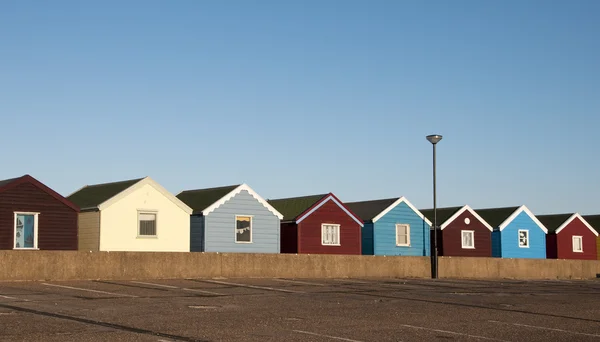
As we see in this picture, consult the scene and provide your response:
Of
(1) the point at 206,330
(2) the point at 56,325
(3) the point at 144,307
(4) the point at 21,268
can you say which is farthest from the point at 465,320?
(4) the point at 21,268

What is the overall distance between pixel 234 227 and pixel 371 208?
1206 centimetres

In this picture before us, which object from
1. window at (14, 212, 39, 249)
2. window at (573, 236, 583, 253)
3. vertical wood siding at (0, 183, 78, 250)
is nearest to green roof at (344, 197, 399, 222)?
window at (573, 236, 583, 253)

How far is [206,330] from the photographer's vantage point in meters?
13.0

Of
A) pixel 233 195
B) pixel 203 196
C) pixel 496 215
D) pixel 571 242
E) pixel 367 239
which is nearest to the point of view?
pixel 233 195

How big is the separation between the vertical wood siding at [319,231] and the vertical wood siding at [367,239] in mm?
1431

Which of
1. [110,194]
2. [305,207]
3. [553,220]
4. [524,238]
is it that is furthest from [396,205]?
[110,194]

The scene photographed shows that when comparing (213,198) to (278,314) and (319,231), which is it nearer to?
(319,231)

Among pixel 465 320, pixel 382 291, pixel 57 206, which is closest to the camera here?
pixel 465 320

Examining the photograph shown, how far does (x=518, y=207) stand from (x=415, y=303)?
40250mm

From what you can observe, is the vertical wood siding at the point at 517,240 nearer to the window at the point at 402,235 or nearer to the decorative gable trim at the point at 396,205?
the decorative gable trim at the point at 396,205

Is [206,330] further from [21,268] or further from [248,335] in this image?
[21,268]

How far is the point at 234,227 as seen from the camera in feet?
146

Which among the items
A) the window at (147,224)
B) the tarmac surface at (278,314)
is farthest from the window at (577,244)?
the tarmac surface at (278,314)

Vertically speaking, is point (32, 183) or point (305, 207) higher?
point (32, 183)
